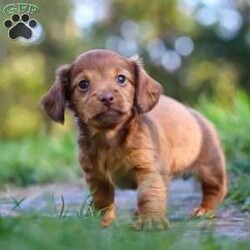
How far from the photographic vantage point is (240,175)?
5883 mm

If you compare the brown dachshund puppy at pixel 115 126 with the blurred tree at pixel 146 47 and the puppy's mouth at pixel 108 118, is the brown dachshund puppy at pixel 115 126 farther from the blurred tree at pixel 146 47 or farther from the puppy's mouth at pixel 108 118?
the blurred tree at pixel 146 47

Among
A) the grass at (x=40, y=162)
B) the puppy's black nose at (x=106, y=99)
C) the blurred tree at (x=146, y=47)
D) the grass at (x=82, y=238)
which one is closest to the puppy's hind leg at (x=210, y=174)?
the puppy's black nose at (x=106, y=99)

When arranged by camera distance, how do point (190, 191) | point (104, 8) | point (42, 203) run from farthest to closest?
point (104, 8), point (190, 191), point (42, 203)

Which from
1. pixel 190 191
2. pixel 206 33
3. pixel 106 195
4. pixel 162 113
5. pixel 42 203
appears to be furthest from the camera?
pixel 206 33

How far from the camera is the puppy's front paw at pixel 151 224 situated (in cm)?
391

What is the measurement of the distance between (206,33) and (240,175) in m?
15.4

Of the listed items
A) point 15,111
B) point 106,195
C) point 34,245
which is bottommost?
point 15,111

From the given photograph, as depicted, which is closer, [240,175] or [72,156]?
[240,175]

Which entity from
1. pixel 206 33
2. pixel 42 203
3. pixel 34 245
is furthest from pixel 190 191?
pixel 206 33

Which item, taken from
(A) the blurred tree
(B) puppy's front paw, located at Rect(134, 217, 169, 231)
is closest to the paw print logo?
(B) puppy's front paw, located at Rect(134, 217, 169, 231)

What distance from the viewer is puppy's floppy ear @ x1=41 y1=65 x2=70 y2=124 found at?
4660mm

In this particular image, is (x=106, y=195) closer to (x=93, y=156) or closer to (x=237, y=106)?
(x=93, y=156)

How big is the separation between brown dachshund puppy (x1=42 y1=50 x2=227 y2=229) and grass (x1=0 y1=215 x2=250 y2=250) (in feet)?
3.39

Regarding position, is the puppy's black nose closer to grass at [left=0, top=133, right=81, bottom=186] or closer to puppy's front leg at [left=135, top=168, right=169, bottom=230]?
puppy's front leg at [left=135, top=168, right=169, bottom=230]
